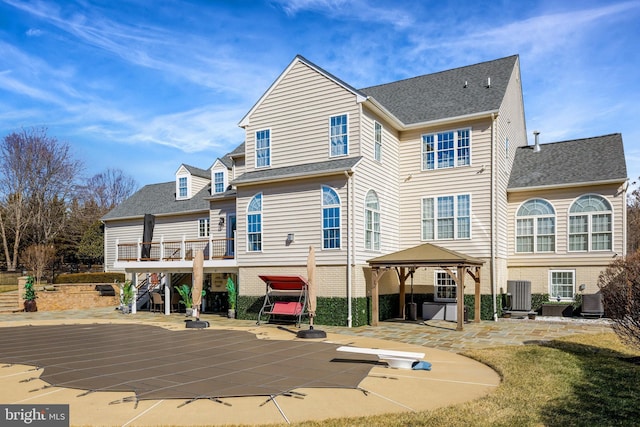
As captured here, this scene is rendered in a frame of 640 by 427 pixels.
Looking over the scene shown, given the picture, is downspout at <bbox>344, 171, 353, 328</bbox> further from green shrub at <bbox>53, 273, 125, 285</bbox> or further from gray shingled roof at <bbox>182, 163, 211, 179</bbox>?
green shrub at <bbox>53, 273, 125, 285</bbox>

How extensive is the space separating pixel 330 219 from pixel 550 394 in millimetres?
11149

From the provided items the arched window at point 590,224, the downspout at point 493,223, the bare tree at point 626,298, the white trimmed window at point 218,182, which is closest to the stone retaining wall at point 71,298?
the white trimmed window at point 218,182

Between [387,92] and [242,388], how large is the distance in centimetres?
2007

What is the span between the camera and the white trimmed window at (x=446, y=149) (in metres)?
20.3

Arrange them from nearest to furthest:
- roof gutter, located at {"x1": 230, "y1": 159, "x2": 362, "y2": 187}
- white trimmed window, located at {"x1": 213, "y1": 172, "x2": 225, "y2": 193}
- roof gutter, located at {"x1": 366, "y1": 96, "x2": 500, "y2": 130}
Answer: roof gutter, located at {"x1": 230, "y1": 159, "x2": 362, "y2": 187} → roof gutter, located at {"x1": 366, "y1": 96, "x2": 500, "y2": 130} → white trimmed window, located at {"x1": 213, "y1": 172, "x2": 225, "y2": 193}

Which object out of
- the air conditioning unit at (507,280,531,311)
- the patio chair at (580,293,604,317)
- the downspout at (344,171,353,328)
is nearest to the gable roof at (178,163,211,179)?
the downspout at (344,171,353,328)

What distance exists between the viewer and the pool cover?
27.2 feet

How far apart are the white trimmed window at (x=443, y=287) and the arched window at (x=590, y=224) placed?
5.26 m

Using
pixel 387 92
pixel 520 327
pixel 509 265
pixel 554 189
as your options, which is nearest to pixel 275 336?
pixel 520 327

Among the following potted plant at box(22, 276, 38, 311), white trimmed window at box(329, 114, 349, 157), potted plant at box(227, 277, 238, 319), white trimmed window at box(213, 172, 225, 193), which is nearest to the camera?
white trimmed window at box(329, 114, 349, 157)

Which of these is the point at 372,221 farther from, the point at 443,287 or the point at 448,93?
the point at 448,93

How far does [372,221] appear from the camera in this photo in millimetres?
18953

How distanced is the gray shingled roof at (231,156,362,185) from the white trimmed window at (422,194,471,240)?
4858 mm

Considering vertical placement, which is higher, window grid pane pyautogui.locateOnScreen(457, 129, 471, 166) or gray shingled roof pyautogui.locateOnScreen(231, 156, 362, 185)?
window grid pane pyautogui.locateOnScreen(457, 129, 471, 166)
